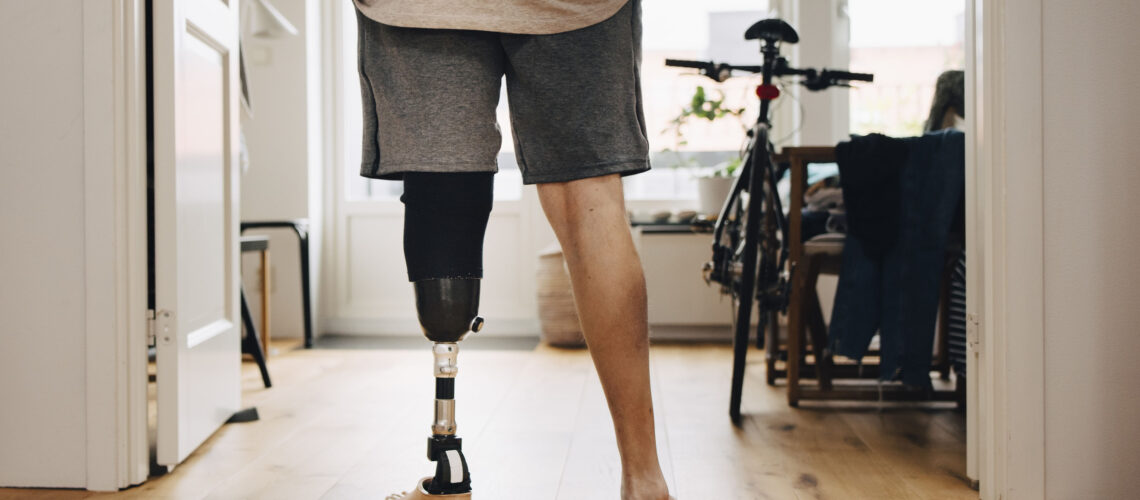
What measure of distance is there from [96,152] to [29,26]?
0.21 meters

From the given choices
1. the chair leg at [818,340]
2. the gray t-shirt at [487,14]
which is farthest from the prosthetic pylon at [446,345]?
the chair leg at [818,340]

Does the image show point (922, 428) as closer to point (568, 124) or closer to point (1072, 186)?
point (1072, 186)

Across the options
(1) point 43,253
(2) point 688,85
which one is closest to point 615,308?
(1) point 43,253

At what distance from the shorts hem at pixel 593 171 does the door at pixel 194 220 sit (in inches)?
26.6

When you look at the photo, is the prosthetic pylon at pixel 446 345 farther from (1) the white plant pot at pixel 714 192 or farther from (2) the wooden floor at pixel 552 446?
(1) the white plant pot at pixel 714 192

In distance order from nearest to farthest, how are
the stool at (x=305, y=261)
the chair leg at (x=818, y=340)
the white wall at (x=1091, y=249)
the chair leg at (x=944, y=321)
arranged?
the white wall at (x=1091, y=249)
the chair leg at (x=944, y=321)
the chair leg at (x=818, y=340)
the stool at (x=305, y=261)

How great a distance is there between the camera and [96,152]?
Answer: 1.23 m

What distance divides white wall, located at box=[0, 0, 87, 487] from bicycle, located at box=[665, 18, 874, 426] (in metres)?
1.13

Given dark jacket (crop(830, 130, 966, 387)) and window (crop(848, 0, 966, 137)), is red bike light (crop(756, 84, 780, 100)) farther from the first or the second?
window (crop(848, 0, 966, 137))

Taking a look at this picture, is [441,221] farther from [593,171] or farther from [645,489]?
[645,489]

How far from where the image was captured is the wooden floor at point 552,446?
1221 mm

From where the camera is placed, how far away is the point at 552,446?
1.48 meters

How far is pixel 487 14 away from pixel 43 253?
31.7 inches

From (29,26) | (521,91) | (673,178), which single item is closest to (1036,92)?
(521,91)
